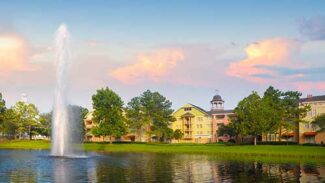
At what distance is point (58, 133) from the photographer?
215 ft

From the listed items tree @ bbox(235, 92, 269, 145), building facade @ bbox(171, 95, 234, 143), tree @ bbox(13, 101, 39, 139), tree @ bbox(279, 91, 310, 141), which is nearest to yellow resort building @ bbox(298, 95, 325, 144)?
tree @ bbox(279, 91, 310, 141)

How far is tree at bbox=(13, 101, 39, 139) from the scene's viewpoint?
464ft

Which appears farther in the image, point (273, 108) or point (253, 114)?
point (273, 108)

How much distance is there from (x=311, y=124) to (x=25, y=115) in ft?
291

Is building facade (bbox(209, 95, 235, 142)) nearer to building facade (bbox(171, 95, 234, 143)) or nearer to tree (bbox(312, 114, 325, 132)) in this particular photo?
building facade (bbox(171, 95, 234, 143))

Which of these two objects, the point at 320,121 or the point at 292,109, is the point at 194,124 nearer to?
the point at 292,109

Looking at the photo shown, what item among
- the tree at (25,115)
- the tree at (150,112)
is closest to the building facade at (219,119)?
the tree at (150,112)

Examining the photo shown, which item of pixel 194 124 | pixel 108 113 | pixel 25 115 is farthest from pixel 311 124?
pixel 25 115

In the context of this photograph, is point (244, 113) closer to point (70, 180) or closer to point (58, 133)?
point (58, 133)

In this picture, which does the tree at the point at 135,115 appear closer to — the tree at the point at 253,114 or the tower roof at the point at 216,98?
the tree at the point at 253,114

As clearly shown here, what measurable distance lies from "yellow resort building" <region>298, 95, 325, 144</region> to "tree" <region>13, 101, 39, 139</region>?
83813 millimetres

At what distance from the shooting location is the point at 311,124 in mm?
119938

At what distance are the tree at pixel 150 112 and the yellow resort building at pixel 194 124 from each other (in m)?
25.3

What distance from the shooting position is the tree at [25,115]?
14150cm
